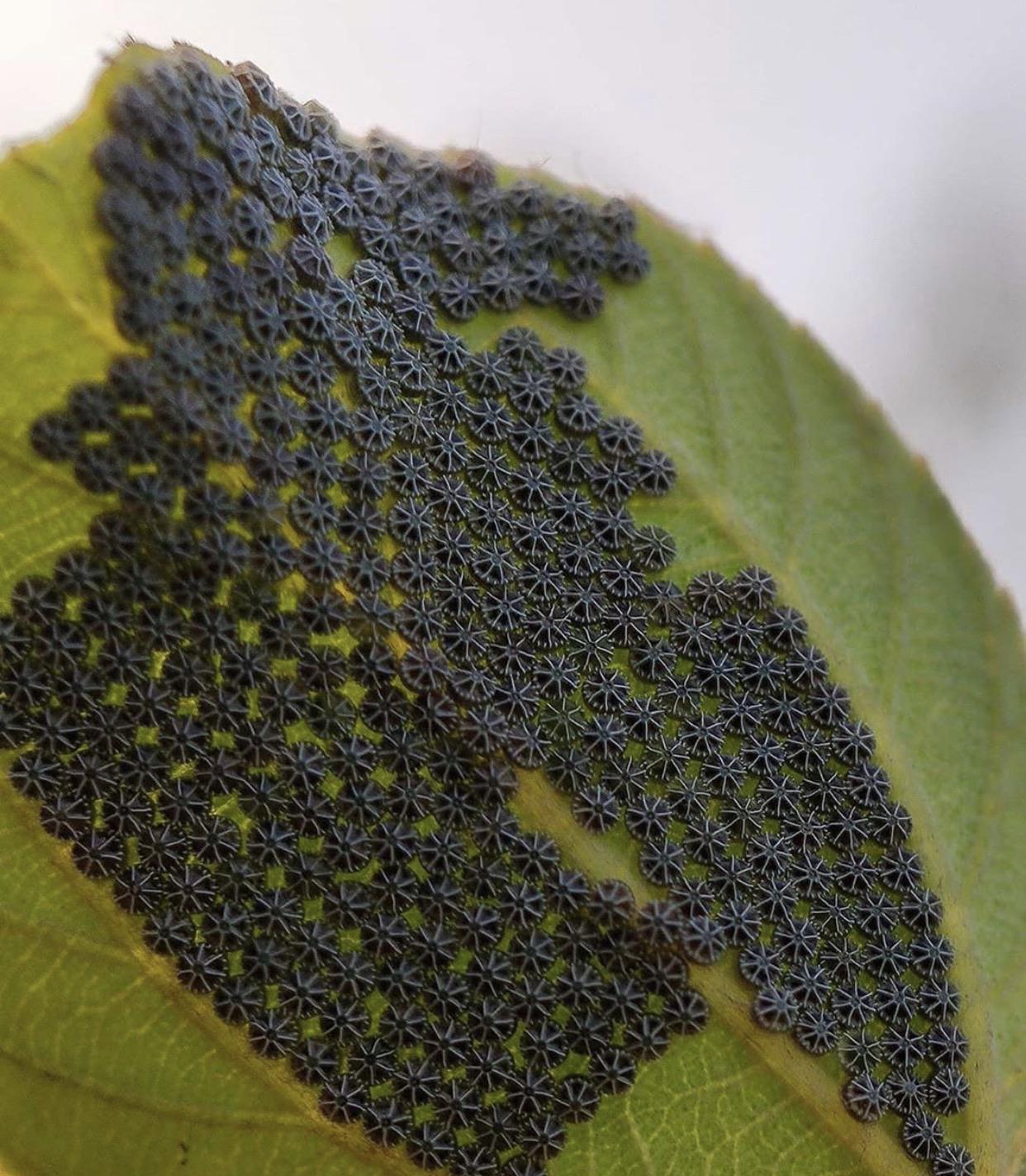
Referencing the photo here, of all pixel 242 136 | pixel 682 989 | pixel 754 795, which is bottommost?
pixel 682 989

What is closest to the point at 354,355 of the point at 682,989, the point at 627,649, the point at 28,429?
the point at 28,429

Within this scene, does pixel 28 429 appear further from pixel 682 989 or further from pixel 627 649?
pixel 682 989

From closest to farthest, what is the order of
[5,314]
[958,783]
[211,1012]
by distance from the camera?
[5,314] → [211,1012] → [958,783]

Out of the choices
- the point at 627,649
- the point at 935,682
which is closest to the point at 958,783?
the point at 935,682

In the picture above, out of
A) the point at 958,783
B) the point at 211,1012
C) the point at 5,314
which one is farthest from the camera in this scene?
the point at 958,783

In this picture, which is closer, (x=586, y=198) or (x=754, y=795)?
(x=754, y=795)

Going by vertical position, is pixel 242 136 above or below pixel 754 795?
above

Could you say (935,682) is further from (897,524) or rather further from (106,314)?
(106,314)
